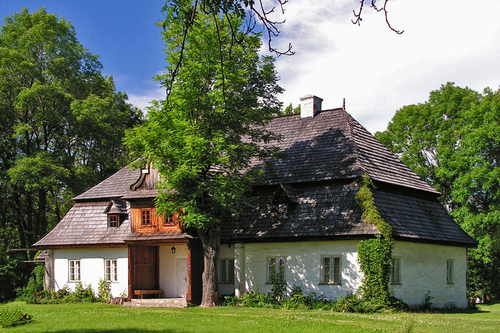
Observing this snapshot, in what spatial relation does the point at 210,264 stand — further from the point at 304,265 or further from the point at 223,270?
the point at 304,265

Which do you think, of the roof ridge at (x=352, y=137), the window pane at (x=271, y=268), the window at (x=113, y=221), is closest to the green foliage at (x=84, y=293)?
the window at (x=113, y=221)

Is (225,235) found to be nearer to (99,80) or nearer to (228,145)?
(228,145)

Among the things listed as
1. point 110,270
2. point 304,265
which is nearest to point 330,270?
point 304,265

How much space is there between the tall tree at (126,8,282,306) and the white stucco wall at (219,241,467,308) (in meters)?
1.70

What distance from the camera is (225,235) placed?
2477 cm

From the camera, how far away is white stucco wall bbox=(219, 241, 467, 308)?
72.5 ft

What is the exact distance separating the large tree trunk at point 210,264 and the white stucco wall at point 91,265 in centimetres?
554

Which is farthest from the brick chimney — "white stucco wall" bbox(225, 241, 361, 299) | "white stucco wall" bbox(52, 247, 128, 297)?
"white stucco wall" bbox(52, 247, 128, 297)

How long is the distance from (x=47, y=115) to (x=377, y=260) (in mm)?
24399

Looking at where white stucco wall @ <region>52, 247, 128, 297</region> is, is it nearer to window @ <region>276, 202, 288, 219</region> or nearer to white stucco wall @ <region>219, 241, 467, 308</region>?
white stucco wall @ <region>219, 241, 467, 308</region>

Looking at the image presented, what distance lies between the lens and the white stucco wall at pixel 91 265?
91.0 ft

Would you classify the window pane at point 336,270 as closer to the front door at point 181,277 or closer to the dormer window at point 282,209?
the dormer window at point 282,209

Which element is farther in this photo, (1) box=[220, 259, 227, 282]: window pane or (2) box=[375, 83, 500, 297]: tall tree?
(2) box=[375, 83, 500, 297]: tall tree

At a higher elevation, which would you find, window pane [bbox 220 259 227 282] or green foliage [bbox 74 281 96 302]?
window pane [bbox 220 259 227 282]
